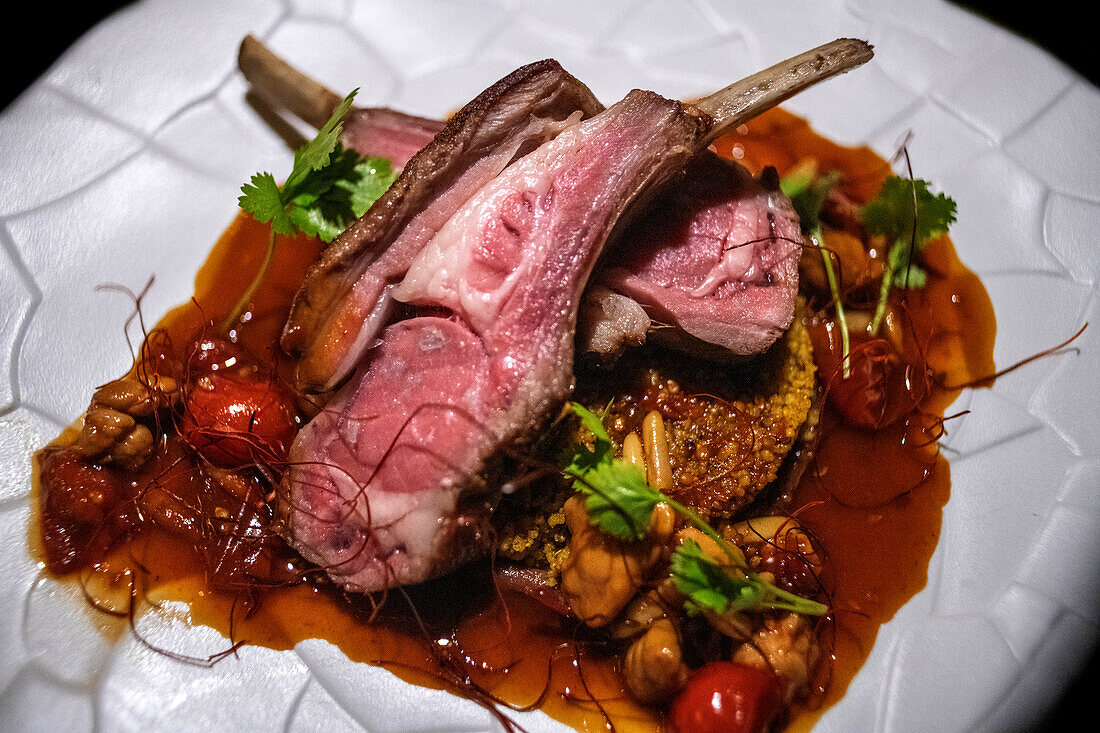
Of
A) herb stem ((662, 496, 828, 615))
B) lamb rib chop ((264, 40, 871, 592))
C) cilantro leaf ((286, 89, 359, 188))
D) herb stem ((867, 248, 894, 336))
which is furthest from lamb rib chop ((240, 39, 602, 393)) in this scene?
herb stem ((867, 248, 894, 336))

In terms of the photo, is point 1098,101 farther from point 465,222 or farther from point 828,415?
point 465,222

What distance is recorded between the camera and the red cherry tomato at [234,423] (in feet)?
8.32

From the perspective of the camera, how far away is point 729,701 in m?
2.14

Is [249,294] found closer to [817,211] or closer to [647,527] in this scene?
[647,527]

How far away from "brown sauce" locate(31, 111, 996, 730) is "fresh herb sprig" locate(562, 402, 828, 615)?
0.48m

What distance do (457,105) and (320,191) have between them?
886mm

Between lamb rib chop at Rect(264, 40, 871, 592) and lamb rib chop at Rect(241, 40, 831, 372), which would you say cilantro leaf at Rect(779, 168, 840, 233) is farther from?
lamb rib chop at Rect(264, 40, 871, 592)

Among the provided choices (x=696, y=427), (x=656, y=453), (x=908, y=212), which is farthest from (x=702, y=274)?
(x=908, y=212)

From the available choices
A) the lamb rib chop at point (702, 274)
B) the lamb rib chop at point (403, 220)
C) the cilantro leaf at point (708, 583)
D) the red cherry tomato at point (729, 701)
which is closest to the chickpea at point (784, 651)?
the red cherry tomato at point (729, 701)

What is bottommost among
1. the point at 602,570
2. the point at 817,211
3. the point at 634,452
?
the point at 602,570

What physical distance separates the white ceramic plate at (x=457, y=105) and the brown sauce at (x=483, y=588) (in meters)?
0.08

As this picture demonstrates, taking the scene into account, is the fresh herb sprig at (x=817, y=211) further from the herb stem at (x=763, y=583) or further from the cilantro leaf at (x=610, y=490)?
the cilantro leaf at (x=610, y=490)

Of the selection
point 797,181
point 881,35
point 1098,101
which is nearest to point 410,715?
point 797,181

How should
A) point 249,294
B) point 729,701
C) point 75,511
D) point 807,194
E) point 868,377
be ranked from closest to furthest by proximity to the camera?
point 729,701, point 75,511, point 868,377, point 249,294, point 807,194
